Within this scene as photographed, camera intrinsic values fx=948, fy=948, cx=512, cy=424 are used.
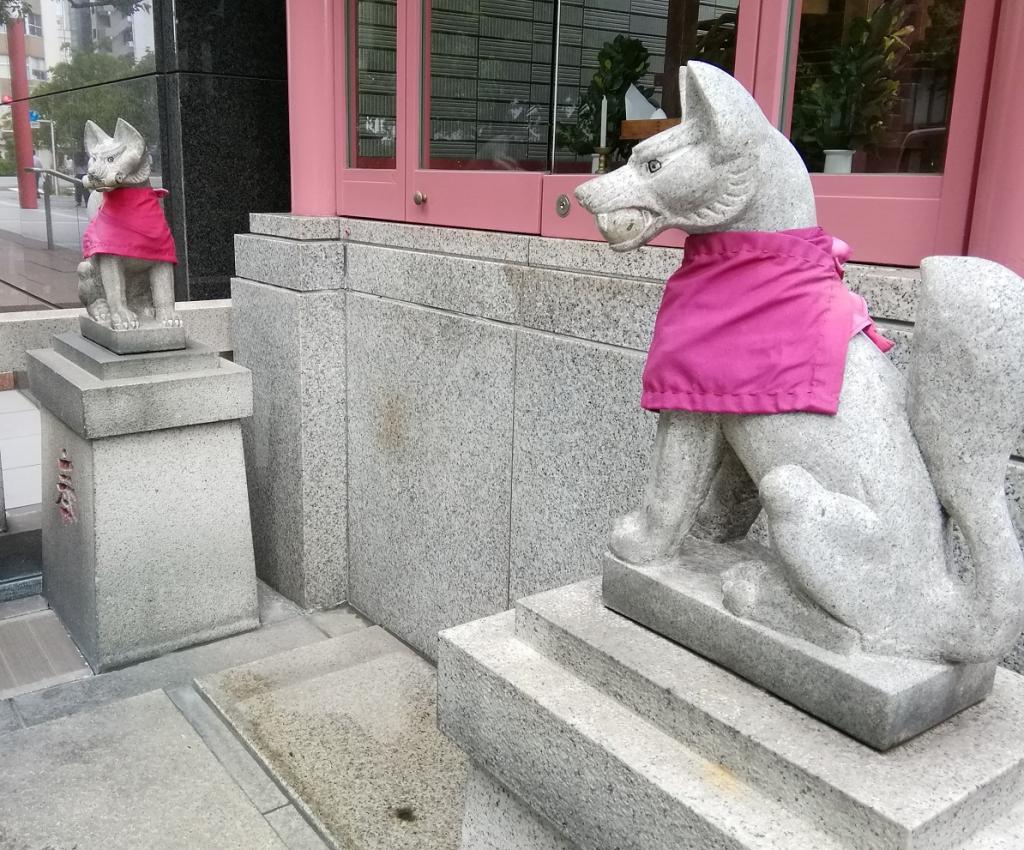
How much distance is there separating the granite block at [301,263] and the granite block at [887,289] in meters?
2.84

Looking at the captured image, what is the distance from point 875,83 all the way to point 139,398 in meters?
3.25

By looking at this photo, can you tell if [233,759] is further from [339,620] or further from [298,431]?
[298,431]

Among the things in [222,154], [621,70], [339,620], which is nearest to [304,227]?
[222,154]

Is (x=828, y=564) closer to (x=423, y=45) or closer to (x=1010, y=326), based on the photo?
(x=1010, y=326)

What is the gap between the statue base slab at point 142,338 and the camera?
4.39 m

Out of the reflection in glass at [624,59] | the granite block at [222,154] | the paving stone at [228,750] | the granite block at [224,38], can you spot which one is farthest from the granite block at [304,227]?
the paving stone at [228,750]

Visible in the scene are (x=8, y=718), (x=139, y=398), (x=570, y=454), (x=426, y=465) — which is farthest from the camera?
(x=426, y=465)

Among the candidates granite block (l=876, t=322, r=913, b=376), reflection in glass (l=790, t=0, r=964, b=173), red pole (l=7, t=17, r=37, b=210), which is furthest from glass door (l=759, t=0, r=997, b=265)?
red pole (l=7, t=17, r=37, b=210)

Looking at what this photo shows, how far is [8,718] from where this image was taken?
403 cm

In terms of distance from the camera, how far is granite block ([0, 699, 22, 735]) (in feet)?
13.0

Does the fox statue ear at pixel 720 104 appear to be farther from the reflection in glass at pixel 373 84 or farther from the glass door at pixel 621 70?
the reflection in glass at pixel 373 84

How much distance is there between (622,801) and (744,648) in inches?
15.3

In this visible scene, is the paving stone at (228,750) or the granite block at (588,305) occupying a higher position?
the granite block at (588,305)

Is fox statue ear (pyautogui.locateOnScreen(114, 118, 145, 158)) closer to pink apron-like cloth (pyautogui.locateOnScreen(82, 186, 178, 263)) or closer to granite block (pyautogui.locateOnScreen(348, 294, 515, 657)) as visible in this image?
pink apron-like cloth (pyautogui.locateOnScreen(82, 186, 178, 263))
